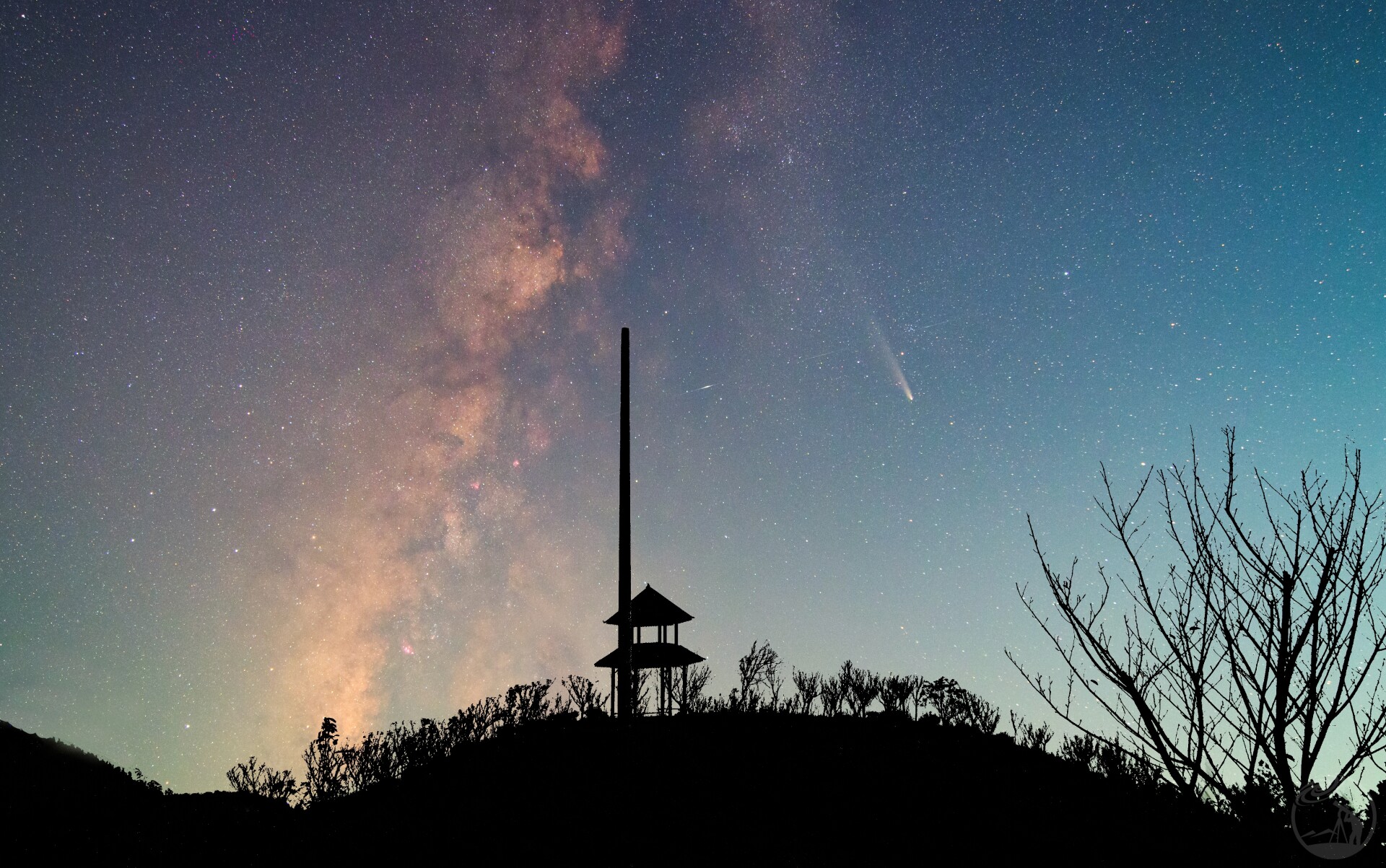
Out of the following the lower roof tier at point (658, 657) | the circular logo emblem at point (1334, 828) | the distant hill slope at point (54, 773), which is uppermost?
the lower roof tier at point (658, 657)

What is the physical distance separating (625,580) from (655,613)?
13.0 ft

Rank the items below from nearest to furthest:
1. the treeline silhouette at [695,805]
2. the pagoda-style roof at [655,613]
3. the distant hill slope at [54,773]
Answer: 1. the treeline silhouette at [695,805]
2. the distant hill slope at [54,773]
3. the pagoda-style roof at [655,613]

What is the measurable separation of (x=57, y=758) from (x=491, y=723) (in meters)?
8.07

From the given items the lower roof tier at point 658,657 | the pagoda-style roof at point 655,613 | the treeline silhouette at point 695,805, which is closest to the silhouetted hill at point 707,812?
the treeline silhouette at point 695,805

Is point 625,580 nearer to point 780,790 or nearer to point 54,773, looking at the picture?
point 780,790

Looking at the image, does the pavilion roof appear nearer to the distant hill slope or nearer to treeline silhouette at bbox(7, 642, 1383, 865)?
treeline silhouette at bbox(7, 642, 1383, 865)

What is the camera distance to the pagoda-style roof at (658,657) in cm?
2022

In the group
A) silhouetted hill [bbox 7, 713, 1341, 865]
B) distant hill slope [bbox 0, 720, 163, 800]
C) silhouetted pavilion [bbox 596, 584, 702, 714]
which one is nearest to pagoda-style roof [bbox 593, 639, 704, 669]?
silhouetted pavilion [bbox 596, 584, 702, 714]

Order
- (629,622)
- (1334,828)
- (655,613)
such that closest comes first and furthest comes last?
1. (1334,828)
2. (629,622)
3. (655,613)

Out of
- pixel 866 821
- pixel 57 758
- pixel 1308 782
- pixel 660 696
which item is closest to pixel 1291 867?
pixel 1308 782

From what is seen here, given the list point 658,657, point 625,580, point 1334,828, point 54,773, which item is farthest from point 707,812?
point 54,773

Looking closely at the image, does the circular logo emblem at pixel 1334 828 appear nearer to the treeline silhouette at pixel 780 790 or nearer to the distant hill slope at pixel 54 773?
the treeline silhouette at pixel 780 790

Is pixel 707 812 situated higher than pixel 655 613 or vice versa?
pixel 655 613

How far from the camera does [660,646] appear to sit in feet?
68.9
